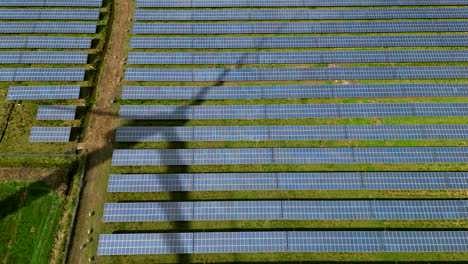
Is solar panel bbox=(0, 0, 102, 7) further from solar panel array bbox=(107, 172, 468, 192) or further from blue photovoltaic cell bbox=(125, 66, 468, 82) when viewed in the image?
solar panel array bbox=(107, 172, 468, 192)

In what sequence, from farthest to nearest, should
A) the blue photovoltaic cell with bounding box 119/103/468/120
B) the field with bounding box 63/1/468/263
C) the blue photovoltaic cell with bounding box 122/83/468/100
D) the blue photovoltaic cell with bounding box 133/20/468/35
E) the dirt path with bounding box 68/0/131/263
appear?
the blue photovoltaic cell with bounding box 133/20/468/35, the blue photovoltaic cell with bounding box 122/83/468/100, the blue photovoltaic cell with bounding box 119/103/468/120, the dirt path with bounding box 68/0/131/263, the field with bounding box 63/1/468/263

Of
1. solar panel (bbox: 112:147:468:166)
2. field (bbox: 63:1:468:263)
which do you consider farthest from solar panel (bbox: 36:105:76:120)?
solar panel (bbox: 112:147:468:166)

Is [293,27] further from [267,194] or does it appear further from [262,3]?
[267,194]

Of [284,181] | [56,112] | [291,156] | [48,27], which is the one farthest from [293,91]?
[48,27]

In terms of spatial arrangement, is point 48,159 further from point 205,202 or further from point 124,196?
point 205,202

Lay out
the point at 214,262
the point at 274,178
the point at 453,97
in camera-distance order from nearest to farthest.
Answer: the point at 214,262, the point at 274,178, the point at 453,97

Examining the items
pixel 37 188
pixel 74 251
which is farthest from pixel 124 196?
pixel 37 188
